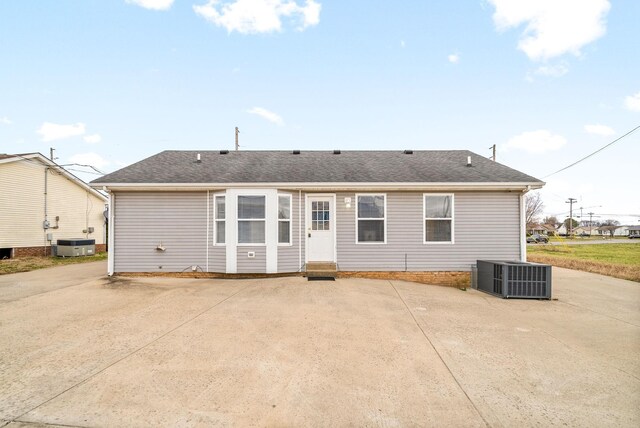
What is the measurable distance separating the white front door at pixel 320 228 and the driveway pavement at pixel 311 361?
2.33 metres

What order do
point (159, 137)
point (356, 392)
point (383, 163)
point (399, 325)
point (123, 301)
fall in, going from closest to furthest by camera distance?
point (356, 392) → point (399, 325) → point (123, 301) → point (383, 163) → point (159, 137)

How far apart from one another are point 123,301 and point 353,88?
1573 cm

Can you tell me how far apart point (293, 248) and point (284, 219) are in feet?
3.15

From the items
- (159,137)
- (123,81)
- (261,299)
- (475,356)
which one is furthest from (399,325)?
(159,137)

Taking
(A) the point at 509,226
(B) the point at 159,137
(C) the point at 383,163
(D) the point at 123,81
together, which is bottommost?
(A) the point at 509,226

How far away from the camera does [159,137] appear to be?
19.0 meters

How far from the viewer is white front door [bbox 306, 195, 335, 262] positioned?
9375 mm

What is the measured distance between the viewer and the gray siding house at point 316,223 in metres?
9.06

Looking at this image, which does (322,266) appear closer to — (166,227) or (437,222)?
(437,222)

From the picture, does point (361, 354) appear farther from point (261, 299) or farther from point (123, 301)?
point (123, 301)

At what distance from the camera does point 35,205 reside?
16.6 m

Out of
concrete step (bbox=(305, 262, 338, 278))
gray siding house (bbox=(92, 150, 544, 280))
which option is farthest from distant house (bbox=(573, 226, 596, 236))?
concrete step (bbox=(305, 262, 338, 278))

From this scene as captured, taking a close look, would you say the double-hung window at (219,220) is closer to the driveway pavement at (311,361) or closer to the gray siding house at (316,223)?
the gray siding house at (316,223)

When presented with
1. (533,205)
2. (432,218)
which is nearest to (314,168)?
(432,218)
